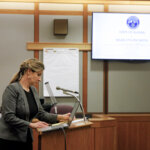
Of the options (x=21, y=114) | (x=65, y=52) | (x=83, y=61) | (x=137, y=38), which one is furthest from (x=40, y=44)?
(x=21, y=114)

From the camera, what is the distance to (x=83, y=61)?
4.50m

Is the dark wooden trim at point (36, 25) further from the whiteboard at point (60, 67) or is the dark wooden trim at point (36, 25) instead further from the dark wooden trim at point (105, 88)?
Result: the dark wooden trim at point (105, 88)

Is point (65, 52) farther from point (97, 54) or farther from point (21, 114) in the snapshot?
point (21, 114)

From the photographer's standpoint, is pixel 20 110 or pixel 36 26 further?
pixel 36 26

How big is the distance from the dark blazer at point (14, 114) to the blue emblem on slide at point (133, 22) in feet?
9.64

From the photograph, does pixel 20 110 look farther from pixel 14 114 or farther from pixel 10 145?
pixel 10 145

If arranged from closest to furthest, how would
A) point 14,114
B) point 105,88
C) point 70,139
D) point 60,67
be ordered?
1. point 14,114
2. point 70,139
3. point 60,67
4. point 105,88

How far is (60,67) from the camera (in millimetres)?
4438

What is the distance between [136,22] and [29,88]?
9.41 ft

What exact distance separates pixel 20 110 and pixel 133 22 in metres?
3.10

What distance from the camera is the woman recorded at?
202cm

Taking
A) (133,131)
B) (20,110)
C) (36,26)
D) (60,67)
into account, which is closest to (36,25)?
(36,26)

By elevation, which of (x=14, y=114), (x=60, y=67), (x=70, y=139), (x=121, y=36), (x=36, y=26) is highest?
(x=36, y=26)

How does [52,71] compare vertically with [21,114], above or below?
above
